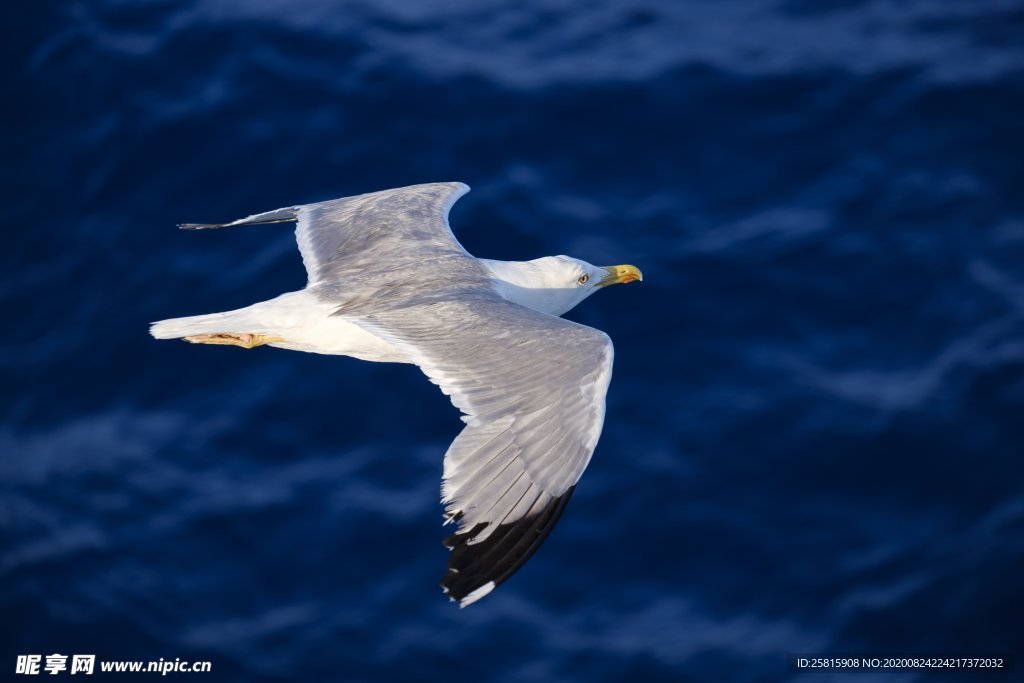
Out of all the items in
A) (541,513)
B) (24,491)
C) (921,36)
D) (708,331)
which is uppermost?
(921,36)

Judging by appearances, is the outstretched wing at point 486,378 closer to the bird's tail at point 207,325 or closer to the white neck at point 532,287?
the white neck at point 532,287

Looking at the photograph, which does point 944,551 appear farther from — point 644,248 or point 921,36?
point 921,36

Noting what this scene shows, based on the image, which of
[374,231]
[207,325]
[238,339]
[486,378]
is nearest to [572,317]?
[374,231]

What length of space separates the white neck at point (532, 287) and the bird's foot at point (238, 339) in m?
1.82

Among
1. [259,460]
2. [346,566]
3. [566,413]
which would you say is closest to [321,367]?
[259,460]

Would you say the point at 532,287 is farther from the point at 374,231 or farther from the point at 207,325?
the point at 207,325

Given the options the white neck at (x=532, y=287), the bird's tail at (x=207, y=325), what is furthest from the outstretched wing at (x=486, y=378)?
the bird's tail at (x=207, y=325)

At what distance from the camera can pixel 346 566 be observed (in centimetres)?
1316

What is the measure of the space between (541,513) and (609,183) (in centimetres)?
769

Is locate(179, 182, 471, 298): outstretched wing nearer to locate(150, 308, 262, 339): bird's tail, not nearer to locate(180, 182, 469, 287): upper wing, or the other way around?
locate(180, 182, 469, 287): upper wing

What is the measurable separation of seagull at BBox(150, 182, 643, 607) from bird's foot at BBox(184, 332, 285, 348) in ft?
0.04

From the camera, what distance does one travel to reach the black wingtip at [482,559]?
8773mm

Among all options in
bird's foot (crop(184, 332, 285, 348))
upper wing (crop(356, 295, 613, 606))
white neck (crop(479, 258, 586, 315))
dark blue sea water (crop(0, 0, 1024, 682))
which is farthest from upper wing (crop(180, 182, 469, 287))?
dark blue sea water (crop(0, 0, 1024, 682))

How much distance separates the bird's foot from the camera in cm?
1091
